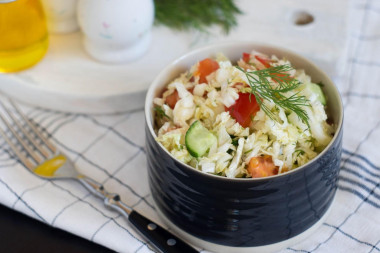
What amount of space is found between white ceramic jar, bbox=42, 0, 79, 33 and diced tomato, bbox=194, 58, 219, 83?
627mm

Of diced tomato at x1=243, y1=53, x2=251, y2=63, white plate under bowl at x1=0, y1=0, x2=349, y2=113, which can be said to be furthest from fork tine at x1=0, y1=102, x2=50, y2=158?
diced tomato at x1=243, y1=53, x2=251, y2=63

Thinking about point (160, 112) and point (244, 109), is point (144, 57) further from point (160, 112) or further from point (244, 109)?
point (244, 109)

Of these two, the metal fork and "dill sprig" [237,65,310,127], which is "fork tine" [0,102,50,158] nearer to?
the metal fork

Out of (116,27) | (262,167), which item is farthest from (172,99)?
(116,27)

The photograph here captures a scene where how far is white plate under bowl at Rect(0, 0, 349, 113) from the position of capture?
1.61 metres

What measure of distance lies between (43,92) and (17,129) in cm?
14

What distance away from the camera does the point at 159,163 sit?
1185 millimetres

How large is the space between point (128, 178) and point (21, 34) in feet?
1.85

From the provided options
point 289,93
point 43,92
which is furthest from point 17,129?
point 289,93

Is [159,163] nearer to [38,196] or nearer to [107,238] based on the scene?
[107,238]

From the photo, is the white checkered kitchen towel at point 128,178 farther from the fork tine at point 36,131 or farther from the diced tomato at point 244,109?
the diced tomato at point 244,109

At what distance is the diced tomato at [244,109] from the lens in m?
1.20

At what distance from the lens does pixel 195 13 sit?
1.88m

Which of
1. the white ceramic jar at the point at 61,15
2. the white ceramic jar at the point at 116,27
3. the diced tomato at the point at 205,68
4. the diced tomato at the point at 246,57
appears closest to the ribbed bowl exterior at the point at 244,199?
the diced tomato at the point at 205,68
